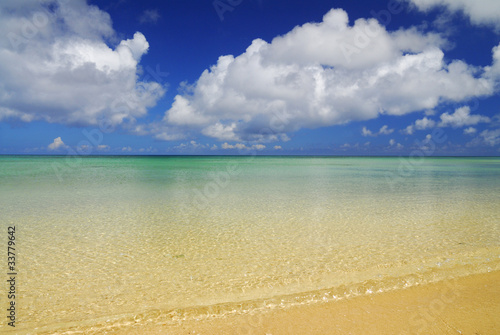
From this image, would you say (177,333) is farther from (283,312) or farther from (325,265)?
(325,265)

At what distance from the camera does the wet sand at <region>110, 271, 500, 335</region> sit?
4.54 m

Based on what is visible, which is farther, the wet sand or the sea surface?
the sea surface

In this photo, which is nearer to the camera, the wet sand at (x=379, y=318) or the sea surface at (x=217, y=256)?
the wet sand at (x=379, y=318)

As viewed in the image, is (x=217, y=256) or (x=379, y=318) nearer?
(x=379, y=318)

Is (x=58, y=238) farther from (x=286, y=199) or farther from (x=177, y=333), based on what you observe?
(x=286, y=199)

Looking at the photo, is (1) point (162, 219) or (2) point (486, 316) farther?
(1) point (162, 219)

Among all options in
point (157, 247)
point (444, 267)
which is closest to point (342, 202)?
point (444, 267)

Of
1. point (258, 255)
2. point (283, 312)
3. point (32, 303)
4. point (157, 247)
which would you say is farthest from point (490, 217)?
point (32, 303)

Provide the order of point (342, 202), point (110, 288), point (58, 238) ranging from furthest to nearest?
point (342, 202) → point (58, 238) → point (110, 288)

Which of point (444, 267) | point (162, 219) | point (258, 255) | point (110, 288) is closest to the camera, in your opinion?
point (110, 288)

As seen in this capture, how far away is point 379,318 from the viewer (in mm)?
4805

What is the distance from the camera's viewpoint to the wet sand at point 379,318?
14.9 feet

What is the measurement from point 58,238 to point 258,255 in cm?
677

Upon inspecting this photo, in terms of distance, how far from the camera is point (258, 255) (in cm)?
798
